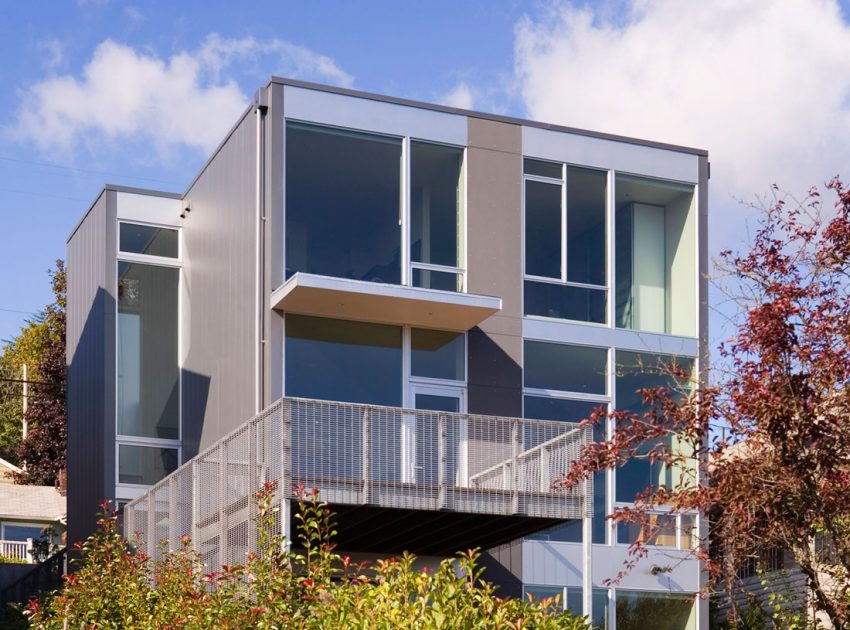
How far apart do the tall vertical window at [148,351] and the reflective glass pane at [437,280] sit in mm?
5169

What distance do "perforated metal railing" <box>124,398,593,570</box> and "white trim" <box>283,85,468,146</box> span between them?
476 cm

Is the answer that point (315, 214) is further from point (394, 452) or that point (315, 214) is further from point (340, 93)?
point (394, 452)

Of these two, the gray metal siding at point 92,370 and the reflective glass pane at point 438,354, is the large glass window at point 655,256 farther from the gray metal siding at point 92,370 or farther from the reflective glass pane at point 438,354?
the gray metal siding at point 92,370

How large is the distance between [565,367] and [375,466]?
17.3ft

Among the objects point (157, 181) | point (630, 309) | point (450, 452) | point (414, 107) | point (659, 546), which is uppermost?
point (157, 181)

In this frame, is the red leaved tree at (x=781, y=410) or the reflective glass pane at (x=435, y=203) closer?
the red leaved tree at (x=781, y=410)

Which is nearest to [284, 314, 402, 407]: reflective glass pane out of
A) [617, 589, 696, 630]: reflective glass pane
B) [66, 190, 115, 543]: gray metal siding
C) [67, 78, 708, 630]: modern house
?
[67, 78, 708, 630]: modern house

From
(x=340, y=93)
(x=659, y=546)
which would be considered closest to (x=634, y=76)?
(x=340, y=93)

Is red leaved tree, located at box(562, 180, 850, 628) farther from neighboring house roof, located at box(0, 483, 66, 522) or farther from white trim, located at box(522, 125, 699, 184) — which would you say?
neighboring house roof, located at box(0, 483, 66, 522)

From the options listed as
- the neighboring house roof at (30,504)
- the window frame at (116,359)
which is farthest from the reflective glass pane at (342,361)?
the neighboring house roof at (30,504)

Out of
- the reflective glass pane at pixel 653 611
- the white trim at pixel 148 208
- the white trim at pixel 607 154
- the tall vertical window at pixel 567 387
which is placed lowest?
the reflective glass pane at pixel 653 611

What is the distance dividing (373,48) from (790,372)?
30.8 feet

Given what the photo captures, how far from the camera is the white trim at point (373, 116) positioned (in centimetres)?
1902

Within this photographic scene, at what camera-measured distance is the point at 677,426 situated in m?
10.0
